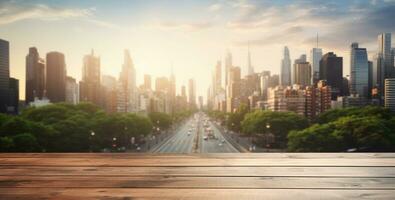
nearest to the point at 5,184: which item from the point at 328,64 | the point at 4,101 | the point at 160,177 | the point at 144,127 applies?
the point at 160,177

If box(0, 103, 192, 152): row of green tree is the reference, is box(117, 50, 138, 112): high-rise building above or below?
above

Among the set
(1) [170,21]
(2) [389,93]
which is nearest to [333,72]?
(2) [389,93]

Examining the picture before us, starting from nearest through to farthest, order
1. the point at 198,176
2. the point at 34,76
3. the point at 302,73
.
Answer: the point at 198,176 → the point at 34,76 → the point at 302,73

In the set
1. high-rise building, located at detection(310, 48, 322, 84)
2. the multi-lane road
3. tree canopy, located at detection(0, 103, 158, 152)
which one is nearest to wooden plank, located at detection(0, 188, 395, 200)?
tree canopy, located at detection(0, 103, 158, 152)

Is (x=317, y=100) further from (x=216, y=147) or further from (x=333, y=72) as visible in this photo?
(x=216, y=147)

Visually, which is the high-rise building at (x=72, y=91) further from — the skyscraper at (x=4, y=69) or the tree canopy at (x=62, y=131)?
the tree canopy at (x=62, y=131)

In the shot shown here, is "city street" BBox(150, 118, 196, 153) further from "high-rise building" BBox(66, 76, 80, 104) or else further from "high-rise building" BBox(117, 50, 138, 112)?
"high-rise building" BBox(66, 76, 80, 104)
